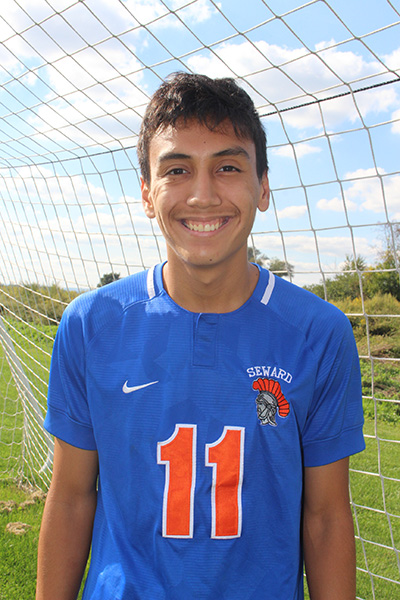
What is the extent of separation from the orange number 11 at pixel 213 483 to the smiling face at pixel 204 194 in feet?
1.34

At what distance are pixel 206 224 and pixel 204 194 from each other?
68 mm

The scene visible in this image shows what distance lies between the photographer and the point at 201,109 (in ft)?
4.02

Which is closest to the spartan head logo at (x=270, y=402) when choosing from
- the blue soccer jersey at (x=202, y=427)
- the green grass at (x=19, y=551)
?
the blue soccer jersey at (x=202, y=427)

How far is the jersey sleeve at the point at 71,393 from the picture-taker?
1228 mm

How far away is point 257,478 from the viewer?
44.7 inches

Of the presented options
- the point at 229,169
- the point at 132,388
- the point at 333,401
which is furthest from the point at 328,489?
the point at 229,169

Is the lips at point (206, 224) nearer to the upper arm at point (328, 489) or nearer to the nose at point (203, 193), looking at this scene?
the nose at point (203, 193)

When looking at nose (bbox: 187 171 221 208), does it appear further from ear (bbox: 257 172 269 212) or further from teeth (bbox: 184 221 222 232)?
ear (bbox: 257 172 269 212)

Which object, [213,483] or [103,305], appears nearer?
[213,483]

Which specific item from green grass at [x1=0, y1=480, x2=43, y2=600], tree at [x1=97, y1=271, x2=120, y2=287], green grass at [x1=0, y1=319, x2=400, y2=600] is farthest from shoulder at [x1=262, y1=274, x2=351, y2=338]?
tree at [x1=97, y1=271, x2=120, y2=287]

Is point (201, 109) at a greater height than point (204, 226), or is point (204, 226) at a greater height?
point (201, 109)

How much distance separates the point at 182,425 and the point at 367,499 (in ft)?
11.3

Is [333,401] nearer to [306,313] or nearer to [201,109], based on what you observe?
[306,313]

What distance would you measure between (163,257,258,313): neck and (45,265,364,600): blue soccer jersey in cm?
3
